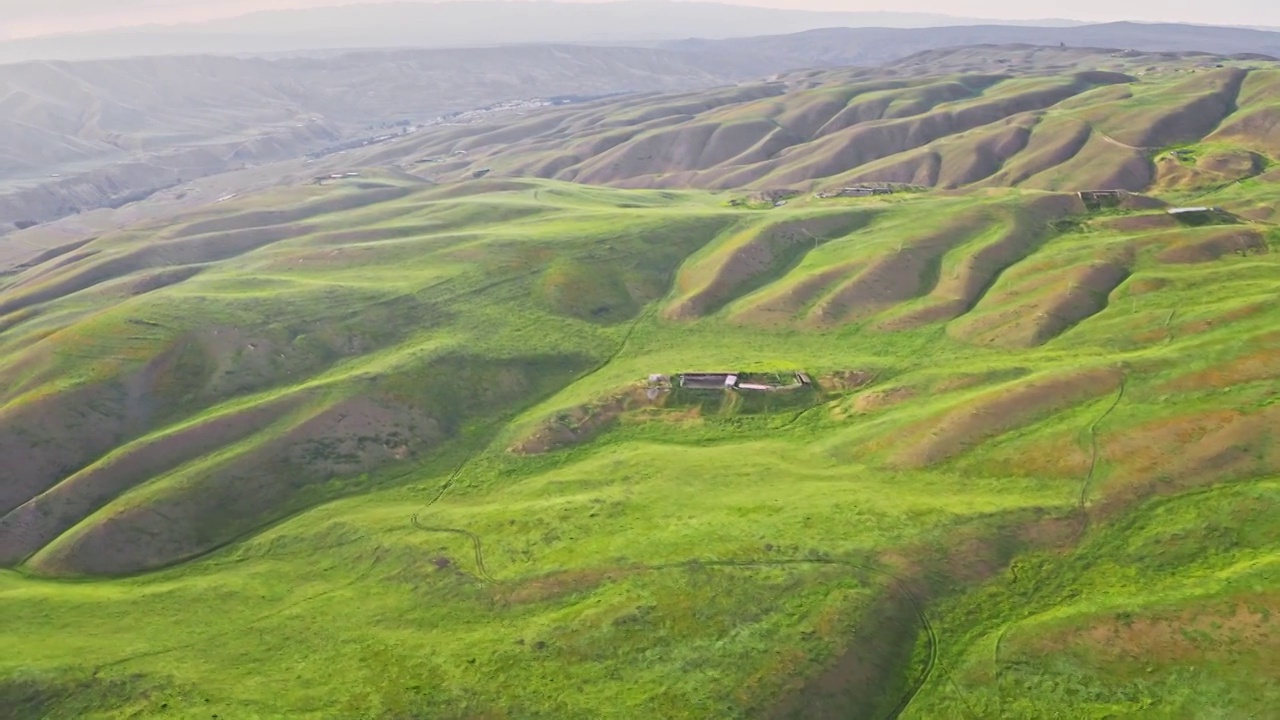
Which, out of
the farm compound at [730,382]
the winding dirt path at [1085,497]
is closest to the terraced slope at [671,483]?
the winding dirt path at [1085,497]

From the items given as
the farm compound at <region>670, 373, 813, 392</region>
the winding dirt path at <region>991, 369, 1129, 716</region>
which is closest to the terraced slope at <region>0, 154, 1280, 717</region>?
the winding dirt path at <region>991, 369, 1129, 716</region>

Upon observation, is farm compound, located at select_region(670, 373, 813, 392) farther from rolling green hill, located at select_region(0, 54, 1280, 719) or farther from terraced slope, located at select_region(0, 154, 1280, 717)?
rolling green hill, located at select_region(0, 54, 1280, 719)

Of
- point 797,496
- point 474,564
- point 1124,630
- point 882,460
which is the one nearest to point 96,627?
point 474,564

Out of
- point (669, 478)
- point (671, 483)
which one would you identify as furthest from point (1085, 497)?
point (669, 478)

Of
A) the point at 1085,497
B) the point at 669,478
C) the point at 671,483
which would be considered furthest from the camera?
the point at 669,478

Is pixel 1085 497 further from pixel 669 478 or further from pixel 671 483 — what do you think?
pixel 669 478

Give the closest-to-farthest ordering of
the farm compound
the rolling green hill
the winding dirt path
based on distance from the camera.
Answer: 1. the winding dirt path
2. the rolling green hill
3. the farm compound
